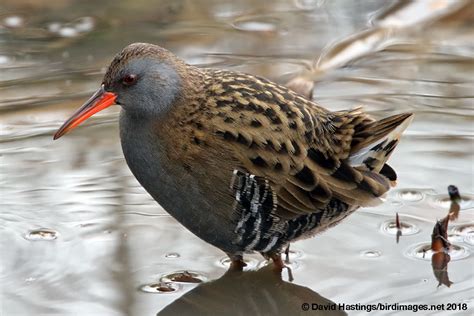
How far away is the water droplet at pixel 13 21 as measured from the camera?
8195mm

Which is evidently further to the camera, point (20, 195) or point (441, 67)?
point (441, 67)

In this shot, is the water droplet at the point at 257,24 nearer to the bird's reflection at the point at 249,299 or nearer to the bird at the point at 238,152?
the bird at the point at 238,152

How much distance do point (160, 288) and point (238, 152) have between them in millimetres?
727

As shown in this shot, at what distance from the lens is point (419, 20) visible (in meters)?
8.20

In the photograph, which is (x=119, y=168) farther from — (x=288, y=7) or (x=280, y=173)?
(x=288, y=7)

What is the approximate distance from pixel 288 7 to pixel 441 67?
1709 millimetres

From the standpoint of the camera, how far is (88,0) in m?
8.52

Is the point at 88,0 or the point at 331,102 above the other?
the point at 88,0

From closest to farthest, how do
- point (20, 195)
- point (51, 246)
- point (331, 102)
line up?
point (51, 246), point (20, 195), point (331, 102)

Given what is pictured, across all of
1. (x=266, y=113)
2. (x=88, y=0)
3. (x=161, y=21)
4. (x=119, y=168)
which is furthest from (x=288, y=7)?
(x=266, y=113)

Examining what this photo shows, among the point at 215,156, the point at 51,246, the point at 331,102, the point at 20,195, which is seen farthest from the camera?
the point at 331,102

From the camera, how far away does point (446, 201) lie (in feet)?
18.3

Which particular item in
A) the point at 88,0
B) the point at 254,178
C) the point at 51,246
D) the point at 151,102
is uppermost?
the point at 88,0

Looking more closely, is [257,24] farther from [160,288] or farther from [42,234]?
[160,288]
